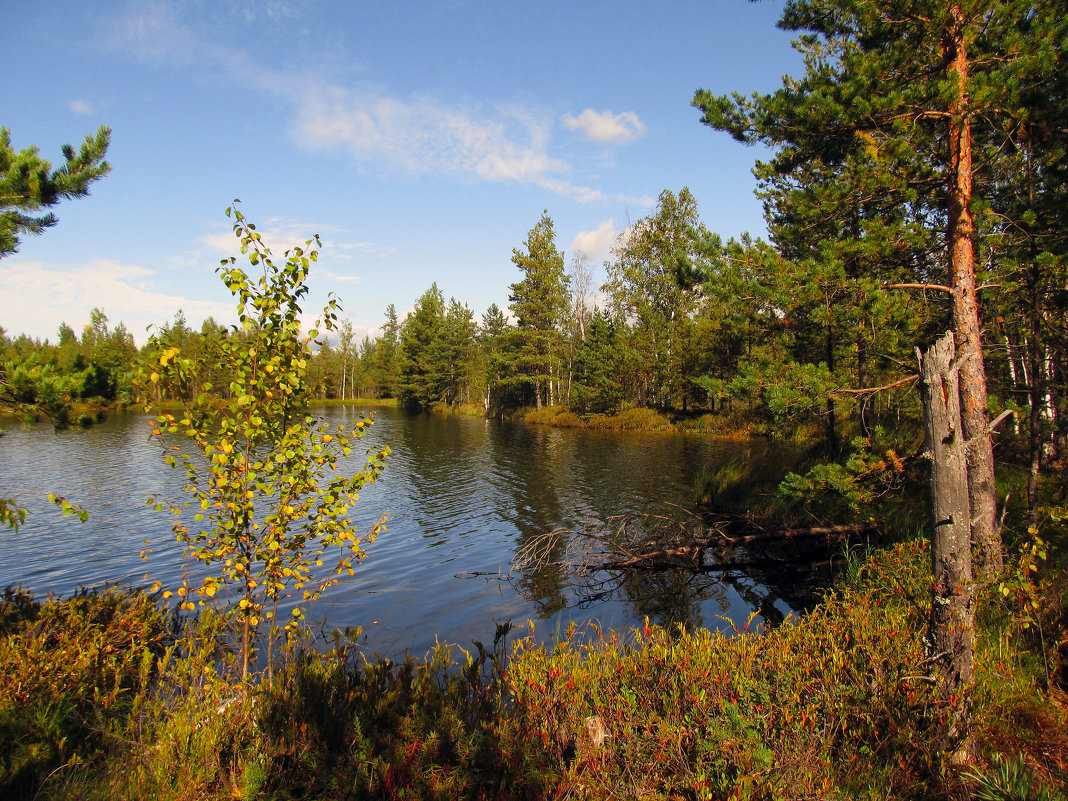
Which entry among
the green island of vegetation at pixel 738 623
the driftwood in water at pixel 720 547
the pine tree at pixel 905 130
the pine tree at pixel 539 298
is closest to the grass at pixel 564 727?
the green island of vegetation at pixel 738 623

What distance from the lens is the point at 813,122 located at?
24.7ft

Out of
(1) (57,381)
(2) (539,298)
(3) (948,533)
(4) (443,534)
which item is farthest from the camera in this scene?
(2) (539,298)

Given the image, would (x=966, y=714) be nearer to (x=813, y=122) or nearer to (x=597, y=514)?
(x=813, y=122)

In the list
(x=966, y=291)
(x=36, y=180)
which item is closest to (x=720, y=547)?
(x=966, y=291)

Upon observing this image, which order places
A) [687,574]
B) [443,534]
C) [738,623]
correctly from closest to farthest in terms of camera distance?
1. [738,623]
2. [687,574]
3. [443,534]

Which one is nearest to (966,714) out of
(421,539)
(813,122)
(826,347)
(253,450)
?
(253,450)

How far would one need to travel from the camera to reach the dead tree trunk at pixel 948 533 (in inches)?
161

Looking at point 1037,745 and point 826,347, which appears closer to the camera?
point 1037,745

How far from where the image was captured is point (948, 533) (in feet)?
14.0

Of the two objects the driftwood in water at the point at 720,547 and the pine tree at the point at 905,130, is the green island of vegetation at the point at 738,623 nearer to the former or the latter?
the pine tree at the point at 905,130

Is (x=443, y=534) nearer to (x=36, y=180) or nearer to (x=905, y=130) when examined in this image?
(x=36, y=180)

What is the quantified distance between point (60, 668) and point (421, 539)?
9386 millimetres

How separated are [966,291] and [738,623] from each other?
5807mm

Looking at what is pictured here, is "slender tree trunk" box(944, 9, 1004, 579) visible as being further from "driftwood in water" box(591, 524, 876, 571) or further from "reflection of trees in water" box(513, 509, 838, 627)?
"reflection of trees in water" box(513, 509, 838, 627)
